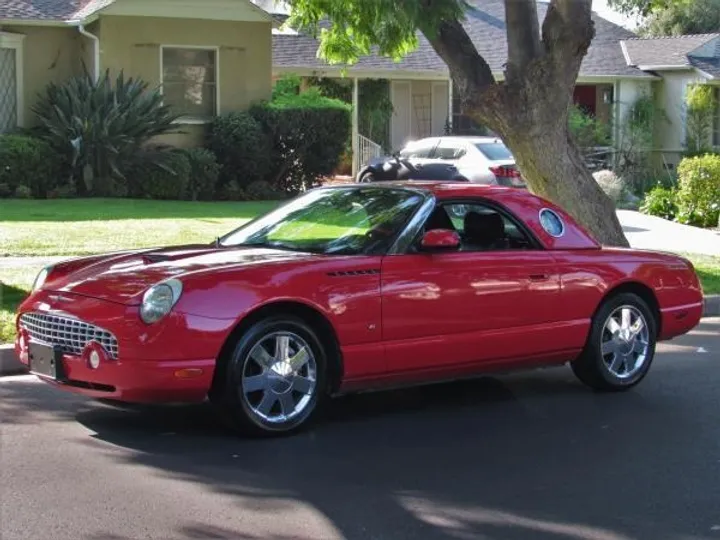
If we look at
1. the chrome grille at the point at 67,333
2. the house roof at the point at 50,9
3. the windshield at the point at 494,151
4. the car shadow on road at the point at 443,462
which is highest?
the house roof at the point at 50,9

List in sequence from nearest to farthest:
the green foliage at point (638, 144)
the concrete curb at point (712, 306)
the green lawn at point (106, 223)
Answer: the concrete curb at point (712, 306) < the green lawn at point (106, 223) < the green foliage at point (638, 144)

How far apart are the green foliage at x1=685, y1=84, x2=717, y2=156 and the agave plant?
48.4 feet

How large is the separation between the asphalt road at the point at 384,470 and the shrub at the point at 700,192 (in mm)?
12409

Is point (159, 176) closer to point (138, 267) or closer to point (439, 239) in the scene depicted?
point (138, 267)

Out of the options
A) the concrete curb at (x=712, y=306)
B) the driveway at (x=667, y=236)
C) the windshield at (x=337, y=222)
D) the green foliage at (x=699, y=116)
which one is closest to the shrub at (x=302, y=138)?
the driveway at (x=667, y=236)

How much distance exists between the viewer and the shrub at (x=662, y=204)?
2141cm

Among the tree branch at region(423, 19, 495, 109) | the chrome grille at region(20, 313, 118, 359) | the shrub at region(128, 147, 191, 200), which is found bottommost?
the chrome grille at region(20, 313, 118, 359)

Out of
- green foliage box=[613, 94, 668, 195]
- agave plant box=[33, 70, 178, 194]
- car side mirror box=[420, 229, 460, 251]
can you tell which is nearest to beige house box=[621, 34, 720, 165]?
green foliage box=[613, 94, 668, 195]

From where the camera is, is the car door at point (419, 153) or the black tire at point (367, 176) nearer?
the black tire at point (367, 176)

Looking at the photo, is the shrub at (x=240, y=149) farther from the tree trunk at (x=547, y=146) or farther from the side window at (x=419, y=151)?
the tree trunk at (x=547, y=146)

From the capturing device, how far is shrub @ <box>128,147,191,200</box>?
21.6m

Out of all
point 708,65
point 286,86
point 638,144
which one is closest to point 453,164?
point 286,86

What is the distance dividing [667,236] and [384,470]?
1319 cm

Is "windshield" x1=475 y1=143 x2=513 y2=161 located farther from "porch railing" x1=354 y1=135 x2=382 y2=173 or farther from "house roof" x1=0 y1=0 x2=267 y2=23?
"porch railing" x1=354 y1=135 x2=382 y2=173
